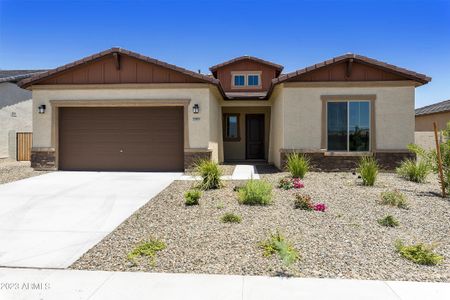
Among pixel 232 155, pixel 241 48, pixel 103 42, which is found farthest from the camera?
pixel 241 48

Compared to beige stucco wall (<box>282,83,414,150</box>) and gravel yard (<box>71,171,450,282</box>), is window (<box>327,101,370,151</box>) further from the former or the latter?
gravel yard (<box>71,171,450,282</box>)

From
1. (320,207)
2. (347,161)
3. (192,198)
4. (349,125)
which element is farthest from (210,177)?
(349,125)

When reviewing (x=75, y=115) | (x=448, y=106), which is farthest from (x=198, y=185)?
(x=448, y=106)

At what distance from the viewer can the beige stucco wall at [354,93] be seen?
11.2m

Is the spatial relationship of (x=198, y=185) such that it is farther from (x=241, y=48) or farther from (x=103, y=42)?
(x=241, y=48)

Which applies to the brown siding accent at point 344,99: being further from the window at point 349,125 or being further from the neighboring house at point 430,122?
the neighboring house at point 430,122

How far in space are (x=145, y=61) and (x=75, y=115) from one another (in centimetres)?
370

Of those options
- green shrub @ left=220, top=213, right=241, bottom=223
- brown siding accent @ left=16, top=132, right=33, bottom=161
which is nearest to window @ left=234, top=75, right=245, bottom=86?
brown siding accent @ left=16, top=132, right=33, bottom=161

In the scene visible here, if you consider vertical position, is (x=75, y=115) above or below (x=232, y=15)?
below

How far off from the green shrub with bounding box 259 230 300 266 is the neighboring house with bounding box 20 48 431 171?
7432mm

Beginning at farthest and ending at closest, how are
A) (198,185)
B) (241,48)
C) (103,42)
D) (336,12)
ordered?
(241,48)
(103,42)
(336,12)
(198,185)

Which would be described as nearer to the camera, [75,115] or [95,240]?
[95,240]

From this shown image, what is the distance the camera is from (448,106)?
20.2 meters

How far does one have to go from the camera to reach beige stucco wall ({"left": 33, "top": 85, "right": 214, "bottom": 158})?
460 inches
